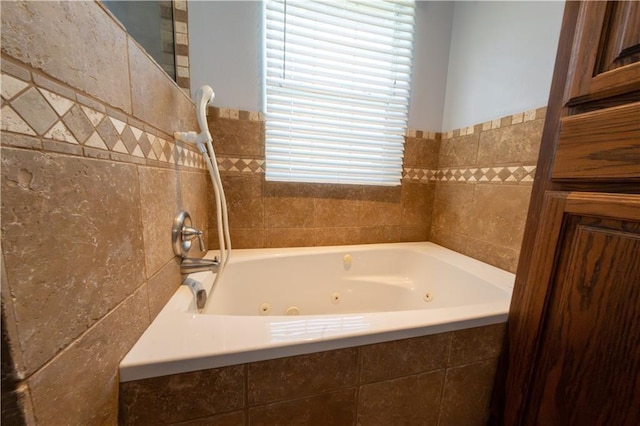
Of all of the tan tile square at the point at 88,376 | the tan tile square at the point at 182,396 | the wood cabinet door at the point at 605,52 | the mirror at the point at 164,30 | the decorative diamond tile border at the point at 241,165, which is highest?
the mirror at the point at 164,30

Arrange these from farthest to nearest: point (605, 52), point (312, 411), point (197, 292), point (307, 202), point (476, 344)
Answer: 1. point (307, 202)
2. point (197, 292)
3. point (476, 344)
4. point (312, 411)
5. point (605, 52)

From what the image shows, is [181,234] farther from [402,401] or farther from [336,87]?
[336,87]

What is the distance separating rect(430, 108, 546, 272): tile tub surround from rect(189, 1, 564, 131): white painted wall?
0.09 m

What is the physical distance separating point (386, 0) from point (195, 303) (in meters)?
1.72

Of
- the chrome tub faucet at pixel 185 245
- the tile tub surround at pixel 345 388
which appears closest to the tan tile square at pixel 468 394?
the tile tub surround at pixel 345 388

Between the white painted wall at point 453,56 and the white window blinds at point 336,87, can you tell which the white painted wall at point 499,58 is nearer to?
the white painted wall at point 453,56

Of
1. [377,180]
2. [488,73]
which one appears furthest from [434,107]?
[377,180]

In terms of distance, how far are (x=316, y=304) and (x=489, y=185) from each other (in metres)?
1.10

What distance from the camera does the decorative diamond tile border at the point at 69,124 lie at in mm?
278

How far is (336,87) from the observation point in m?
1.23

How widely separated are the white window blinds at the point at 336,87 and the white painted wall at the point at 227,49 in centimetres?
7

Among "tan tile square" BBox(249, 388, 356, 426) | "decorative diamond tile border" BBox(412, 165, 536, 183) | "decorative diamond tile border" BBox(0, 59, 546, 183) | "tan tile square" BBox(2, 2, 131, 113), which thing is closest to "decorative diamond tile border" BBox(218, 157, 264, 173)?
"decorative diamond tile border" BBox(0, 59, 546, 183)

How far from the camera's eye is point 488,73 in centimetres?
115

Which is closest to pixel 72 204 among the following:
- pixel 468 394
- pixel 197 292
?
pixel 197 292
